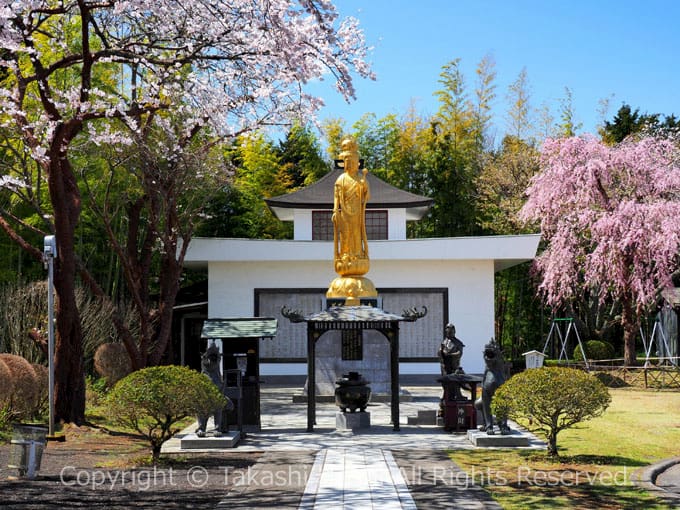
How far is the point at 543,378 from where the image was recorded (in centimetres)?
995

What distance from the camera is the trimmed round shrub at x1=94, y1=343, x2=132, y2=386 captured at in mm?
19114

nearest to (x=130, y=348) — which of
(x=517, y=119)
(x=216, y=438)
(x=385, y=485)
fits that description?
(x=216, y=438)

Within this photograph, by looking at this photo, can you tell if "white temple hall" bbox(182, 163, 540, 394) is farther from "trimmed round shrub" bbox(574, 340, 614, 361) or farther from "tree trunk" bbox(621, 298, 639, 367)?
"trimmed round shrub" bbox(574, 340, 614, 361)

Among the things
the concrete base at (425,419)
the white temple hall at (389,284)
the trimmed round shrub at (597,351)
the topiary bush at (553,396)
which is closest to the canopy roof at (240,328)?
the concrete base at (425,419)

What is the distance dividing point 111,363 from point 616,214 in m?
13.7

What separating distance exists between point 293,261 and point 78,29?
29.9 feet

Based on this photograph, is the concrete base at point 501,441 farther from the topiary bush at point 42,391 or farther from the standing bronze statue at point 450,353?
Answer: the topiary bush at point 42,391

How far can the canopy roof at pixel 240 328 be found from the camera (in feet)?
43.4

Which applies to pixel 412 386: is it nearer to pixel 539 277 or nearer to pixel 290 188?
pixel 539 277

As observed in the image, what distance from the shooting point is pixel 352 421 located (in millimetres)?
13203

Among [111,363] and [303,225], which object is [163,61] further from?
[303,225]

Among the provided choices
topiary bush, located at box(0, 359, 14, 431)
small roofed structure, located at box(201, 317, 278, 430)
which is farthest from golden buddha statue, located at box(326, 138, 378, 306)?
topiary bush, located at box(0, 359, 14, 431)

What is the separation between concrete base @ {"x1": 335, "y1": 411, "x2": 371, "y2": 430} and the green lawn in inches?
105

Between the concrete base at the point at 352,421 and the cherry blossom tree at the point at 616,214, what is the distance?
439 inches
